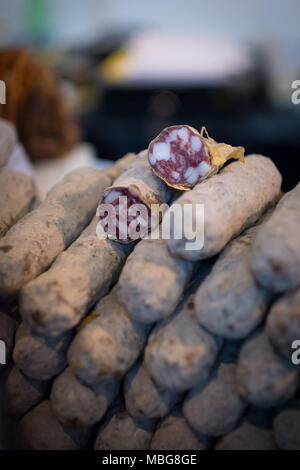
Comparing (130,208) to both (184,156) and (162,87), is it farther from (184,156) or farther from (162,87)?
(162,87)

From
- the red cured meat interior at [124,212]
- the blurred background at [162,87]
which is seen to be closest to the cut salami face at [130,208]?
the red cured meat interior at [124,212]

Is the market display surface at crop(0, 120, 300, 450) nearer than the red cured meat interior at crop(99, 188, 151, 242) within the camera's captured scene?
Yes

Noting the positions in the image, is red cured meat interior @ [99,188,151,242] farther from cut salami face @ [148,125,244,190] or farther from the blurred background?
the blurred background

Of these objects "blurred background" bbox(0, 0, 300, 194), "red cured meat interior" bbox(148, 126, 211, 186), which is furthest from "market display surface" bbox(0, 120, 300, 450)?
"blurred background" bbox(0, 0, 300, 194)
